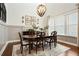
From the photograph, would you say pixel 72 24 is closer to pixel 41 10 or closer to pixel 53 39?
pixel 53 39

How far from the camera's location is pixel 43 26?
4.73 m

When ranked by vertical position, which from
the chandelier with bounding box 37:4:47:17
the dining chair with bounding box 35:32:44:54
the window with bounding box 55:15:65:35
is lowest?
the dining chair with bounding box 35:32:44:54

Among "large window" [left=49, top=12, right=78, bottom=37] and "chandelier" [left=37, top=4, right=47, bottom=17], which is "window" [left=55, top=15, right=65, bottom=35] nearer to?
"large window" [left=49, top=12, right=78, bottom=37]

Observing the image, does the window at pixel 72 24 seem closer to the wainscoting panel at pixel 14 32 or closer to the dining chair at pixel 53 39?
the dining chair at pixel 53 39

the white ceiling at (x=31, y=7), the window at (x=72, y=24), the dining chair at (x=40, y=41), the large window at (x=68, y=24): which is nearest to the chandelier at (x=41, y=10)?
the white ceiling at (x=31, y=7)

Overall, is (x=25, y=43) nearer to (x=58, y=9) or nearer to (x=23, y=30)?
(x=23, y=30)

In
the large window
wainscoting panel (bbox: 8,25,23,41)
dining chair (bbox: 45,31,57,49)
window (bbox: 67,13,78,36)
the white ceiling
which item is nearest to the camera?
wainscoting panel (bbox: 8,25,23,41)

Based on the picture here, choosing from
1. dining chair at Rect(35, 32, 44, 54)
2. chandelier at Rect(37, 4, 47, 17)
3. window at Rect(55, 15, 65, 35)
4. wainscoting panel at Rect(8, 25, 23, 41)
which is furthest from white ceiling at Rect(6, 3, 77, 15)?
dining chair at Rect(35, 32, 44, 54)

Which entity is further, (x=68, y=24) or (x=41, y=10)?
(x=68, y=24)

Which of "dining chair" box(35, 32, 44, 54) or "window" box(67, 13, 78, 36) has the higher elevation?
"window" box(67, 13, 78, 36)

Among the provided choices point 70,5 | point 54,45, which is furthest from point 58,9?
point 54,45

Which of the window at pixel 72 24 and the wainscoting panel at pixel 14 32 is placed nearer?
the wainscoting panel at pixel 14 32

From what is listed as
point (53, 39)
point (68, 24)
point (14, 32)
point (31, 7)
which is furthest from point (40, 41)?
point (68, 24)

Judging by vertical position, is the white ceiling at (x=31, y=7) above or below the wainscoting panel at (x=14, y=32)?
above
